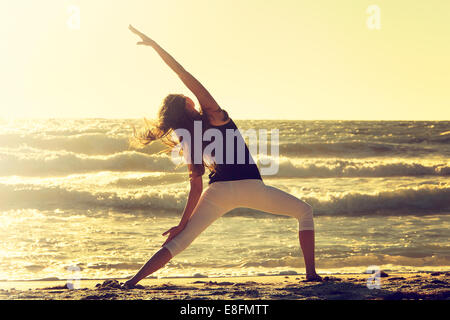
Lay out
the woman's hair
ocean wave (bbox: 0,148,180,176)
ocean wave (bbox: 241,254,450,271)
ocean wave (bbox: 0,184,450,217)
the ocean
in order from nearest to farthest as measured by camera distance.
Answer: the woman's hair, ocean wave (bbox: 241,254,450,271), the ocean, ocean wave (bbox: 0,184,450,217), ocean wave (bbox: 0,148,180,176)

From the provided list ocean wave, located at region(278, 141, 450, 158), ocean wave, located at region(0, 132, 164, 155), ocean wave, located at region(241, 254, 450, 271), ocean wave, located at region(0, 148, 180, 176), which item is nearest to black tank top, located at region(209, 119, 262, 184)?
ocean wave, located at region(241, 254, 450, 271)

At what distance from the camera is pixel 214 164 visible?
→ 435 cm

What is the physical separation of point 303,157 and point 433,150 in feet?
24.1

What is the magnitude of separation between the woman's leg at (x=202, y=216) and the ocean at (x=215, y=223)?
2.21m

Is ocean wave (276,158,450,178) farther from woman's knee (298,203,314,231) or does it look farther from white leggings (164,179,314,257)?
white leggings (164,179,314,257)

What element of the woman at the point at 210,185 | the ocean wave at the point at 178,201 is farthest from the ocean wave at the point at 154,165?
the woman at the point at 210,185

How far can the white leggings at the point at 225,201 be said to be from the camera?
4328 millimetres

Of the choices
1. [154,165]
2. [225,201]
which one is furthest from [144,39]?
[154,165]

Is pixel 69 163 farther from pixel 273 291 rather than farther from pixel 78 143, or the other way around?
pixel 273 291

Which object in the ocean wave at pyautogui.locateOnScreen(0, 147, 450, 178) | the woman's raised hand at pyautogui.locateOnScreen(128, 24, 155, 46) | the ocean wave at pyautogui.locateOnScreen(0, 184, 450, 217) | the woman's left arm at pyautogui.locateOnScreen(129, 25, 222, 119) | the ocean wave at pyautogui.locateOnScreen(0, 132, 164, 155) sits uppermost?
the woman's raised hand at pyautogui.locateOnScreen(128, 24, 155, 46)

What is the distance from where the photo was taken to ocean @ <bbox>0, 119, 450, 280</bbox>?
716 centimetres

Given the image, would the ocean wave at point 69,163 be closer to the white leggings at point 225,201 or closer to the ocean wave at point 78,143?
the ocean wave at point 78,143
